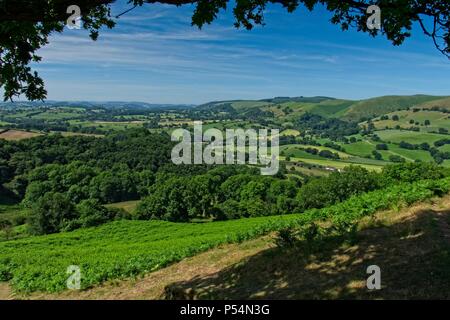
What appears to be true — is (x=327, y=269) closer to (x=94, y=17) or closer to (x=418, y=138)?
(x=94, y=17)

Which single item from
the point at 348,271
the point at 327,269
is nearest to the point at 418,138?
the point at 327,269

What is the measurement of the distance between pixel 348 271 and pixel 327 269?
0.53m

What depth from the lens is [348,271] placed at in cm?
854

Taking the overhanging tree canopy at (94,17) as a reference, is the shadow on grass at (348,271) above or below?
below

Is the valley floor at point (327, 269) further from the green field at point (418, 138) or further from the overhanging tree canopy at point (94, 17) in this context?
the green field at point (418, 138)

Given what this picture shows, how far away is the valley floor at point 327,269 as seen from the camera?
7.62 metres

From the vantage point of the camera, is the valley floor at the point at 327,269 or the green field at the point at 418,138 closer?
the valley floor at the point at 327,269

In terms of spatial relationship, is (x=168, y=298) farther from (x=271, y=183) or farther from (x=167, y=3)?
(x=271, y=183)

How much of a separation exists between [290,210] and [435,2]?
252 ft

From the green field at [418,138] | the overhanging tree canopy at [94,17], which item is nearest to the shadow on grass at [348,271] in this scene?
the overhanging tree canopy at [94,17]

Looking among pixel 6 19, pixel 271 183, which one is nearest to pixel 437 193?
pixel 6 19

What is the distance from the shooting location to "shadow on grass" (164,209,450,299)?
24.4 ft

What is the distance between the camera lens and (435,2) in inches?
324

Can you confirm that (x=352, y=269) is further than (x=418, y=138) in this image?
No
